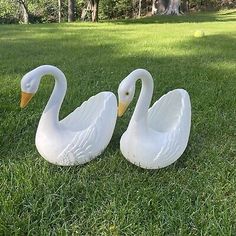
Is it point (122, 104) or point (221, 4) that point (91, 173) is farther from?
point (221, 4)

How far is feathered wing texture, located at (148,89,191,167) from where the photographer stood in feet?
7.93

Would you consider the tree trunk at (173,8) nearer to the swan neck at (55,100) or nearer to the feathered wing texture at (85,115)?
the feathered wing texture at (85,115)

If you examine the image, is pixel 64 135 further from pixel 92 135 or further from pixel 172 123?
pixel 172 123

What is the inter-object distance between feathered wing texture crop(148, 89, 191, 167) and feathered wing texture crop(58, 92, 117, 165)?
0.33m

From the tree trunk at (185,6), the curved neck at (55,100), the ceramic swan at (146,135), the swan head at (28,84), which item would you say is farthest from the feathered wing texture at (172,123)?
the tree trunk at (185,6)

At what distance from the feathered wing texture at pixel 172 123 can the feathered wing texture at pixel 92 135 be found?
33cm

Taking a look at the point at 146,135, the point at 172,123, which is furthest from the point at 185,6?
the point at 146,135

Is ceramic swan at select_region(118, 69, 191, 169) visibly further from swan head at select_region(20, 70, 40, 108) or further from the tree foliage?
the tree foliage

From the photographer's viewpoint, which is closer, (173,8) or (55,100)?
(55,100)

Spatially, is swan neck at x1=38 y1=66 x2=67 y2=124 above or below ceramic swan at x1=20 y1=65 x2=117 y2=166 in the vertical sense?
above

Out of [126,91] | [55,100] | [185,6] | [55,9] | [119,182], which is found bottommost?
[55,9]

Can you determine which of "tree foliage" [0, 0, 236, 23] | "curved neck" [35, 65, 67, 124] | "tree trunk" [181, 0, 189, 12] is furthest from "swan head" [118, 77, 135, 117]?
"tree trunk" [181, 0, 189, 12]

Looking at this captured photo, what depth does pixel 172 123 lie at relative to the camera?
2689 mm

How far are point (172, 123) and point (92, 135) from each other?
58cm
